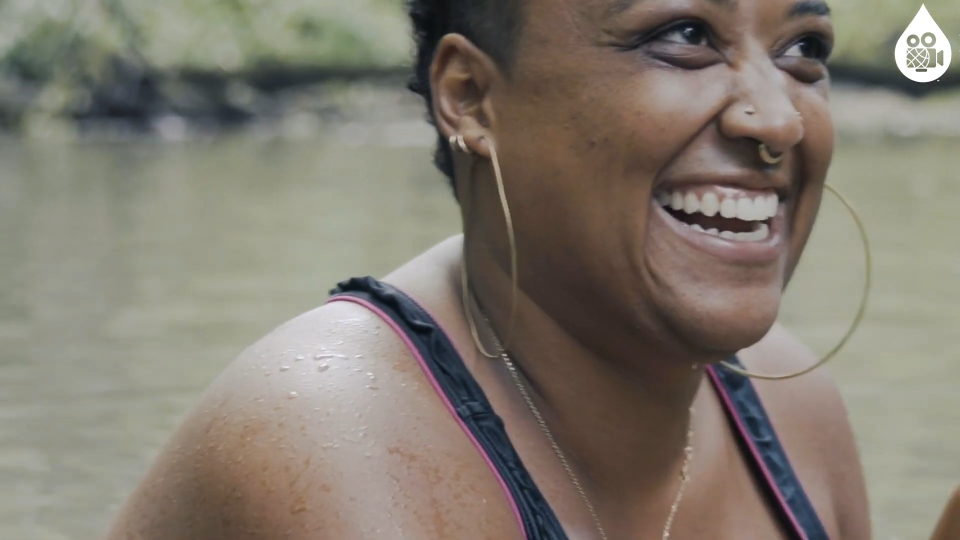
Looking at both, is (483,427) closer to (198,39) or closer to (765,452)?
(765,452)

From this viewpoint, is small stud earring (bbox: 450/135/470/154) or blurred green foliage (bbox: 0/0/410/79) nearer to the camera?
small stud earring (bbox: 450/135/470/154)

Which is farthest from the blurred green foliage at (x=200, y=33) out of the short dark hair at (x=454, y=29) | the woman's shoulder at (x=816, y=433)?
the short dark hair at (x=454, y=29)

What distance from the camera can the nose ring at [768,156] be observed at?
1572 millimetres

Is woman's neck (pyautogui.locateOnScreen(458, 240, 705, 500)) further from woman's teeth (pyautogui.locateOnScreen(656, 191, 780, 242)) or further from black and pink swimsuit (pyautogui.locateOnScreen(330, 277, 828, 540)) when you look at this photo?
woman's teeth (pyautogui.locateOnScreen(656, 191, 780, 242))

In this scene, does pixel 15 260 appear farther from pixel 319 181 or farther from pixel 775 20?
pixel 775 20

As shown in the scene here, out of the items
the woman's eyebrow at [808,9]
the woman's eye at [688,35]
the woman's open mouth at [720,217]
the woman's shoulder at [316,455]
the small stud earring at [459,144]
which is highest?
the woman's eyebrow at [808,9]

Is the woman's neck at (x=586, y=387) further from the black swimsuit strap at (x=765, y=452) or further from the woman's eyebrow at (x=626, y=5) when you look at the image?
the woman's eyebrow at (x=626, y=5)

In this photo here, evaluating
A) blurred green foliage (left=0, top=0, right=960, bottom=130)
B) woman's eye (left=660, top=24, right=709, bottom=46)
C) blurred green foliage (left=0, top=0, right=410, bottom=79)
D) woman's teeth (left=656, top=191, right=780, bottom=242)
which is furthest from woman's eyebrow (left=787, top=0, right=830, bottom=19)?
blurred green foliage (left=0, top=0, right=410, bottom=79)

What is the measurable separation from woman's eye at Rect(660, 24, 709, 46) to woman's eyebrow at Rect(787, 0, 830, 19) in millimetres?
108

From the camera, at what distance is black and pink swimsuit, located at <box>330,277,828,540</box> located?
160 cm

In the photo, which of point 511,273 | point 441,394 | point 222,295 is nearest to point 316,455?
point 441,394

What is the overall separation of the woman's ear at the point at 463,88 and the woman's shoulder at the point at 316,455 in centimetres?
27

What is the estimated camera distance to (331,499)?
1.47m

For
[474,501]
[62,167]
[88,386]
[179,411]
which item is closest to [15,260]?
[88,386]
